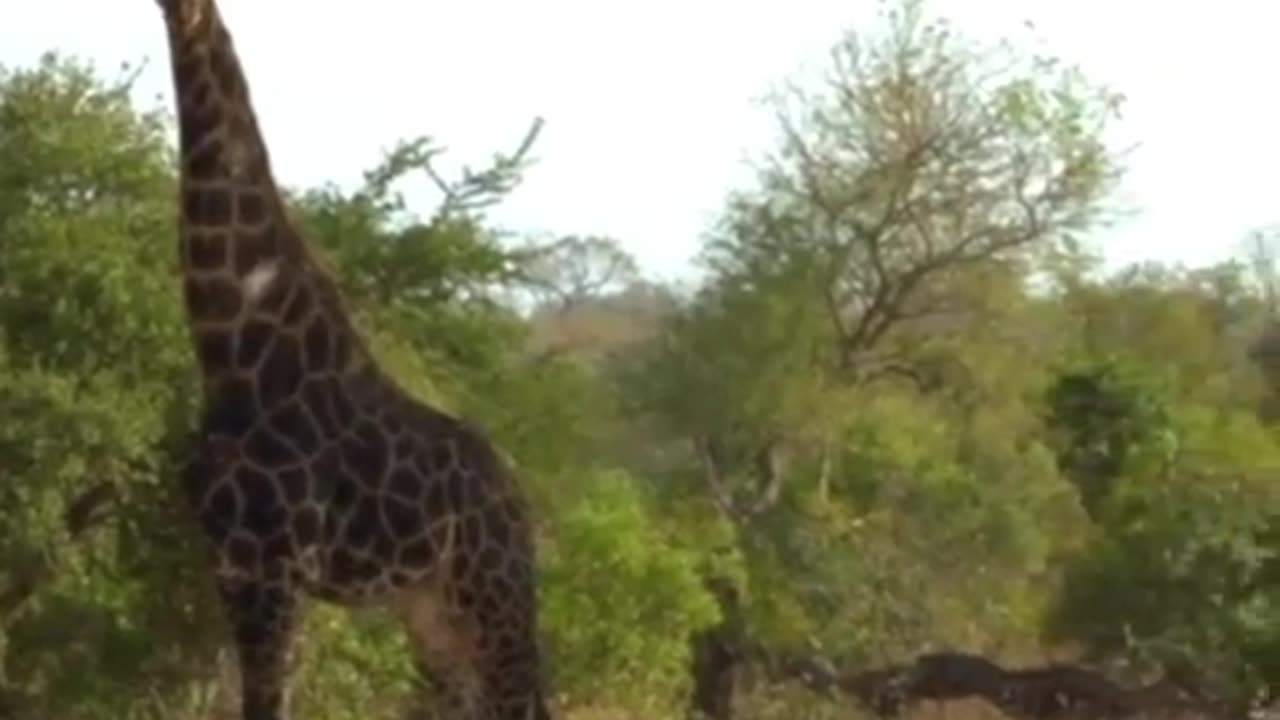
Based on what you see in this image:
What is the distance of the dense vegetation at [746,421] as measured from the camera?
45.2 ft

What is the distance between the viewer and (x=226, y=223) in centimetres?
818

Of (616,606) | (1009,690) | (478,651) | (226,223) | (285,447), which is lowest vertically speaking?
(478,651)

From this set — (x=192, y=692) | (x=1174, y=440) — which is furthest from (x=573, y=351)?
(x=1174, y=440)

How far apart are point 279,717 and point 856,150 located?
22121 mm

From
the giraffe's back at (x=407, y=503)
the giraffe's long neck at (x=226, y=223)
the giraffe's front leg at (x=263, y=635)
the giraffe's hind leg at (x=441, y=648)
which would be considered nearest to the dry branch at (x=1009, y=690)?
the giraffe's hind leg at (x=441, y=648)

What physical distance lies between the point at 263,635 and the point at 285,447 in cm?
51

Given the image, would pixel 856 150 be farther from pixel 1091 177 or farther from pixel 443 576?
pixel 443 576

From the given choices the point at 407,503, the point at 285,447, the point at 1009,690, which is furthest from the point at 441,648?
the point at 1009,690

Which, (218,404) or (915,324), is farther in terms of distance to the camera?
(915,324)

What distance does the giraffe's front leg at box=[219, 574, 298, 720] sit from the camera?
788cm

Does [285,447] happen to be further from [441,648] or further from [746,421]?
[746,421]

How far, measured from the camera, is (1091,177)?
29.9 metres

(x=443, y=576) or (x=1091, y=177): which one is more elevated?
(x=1091, y=177)

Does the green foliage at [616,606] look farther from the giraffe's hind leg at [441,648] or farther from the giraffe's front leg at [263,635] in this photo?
the giraffe's front leg at [263,635]
